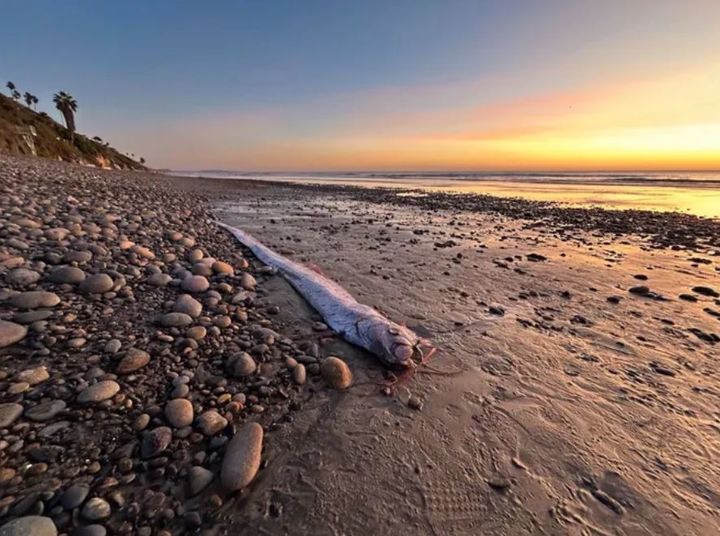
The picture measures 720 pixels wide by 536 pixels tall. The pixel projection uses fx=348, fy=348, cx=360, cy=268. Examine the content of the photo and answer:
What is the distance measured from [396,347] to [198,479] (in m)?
2.05

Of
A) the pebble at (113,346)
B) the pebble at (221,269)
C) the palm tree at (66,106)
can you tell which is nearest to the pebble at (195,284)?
the pebble at (221,269)

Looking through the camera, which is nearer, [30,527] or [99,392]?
[30,527]

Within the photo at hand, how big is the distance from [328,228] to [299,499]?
32.3ft

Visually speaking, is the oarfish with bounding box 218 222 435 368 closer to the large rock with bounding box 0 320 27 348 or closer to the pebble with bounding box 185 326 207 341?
the pebble with bounding box 185 326 207 341

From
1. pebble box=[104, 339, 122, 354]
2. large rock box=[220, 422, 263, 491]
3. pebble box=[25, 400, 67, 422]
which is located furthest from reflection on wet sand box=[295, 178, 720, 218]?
pebble box=[25, 400, 67, 422]

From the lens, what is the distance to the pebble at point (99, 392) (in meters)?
2.52

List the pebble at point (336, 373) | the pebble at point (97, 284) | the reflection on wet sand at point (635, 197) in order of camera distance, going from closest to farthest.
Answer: the pebble at point (336, 373) < the pebble at point (97, 284) < the reflection on wet sand at point (635, 197)

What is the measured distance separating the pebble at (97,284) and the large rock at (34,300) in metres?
0.37

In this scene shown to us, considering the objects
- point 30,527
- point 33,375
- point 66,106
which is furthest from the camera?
point 66,106

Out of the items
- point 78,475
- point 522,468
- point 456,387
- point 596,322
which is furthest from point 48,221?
point 596,322

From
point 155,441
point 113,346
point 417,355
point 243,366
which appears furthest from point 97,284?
point 417,355

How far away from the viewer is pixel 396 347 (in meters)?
3.57

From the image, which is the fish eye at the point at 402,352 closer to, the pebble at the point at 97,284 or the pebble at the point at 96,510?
the pebble at the point at 96,510

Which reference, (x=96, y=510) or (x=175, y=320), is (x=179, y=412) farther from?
(x=175, y=320)
